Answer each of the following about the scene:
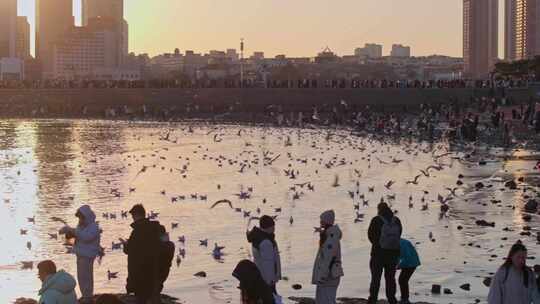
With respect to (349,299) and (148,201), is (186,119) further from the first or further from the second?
(349,299)

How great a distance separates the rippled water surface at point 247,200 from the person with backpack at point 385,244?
1729mm

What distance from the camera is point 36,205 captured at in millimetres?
27031

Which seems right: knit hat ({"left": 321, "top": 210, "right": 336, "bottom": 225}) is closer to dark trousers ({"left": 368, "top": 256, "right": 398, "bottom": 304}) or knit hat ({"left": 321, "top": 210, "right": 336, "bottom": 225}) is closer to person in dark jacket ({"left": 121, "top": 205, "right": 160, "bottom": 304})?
person in dark jacket ({"left": 121, "top": 205, "right": 160, "bottom": 304})

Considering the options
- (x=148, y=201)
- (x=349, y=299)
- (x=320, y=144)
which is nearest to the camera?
(x=349, y=299)

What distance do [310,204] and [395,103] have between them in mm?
57863

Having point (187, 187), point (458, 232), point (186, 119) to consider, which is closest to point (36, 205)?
point (187, 187)

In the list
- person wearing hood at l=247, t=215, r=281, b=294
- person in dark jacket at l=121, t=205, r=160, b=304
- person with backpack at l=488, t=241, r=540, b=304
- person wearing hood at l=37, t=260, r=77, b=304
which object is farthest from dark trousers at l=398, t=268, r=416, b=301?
person wearing hood at l=37, t=260, r=77, b=304

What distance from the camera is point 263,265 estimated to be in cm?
1110

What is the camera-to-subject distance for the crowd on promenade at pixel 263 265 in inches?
382

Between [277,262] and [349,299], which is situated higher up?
[277,262]

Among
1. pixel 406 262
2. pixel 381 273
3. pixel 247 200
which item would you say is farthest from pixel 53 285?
pixel 247 200

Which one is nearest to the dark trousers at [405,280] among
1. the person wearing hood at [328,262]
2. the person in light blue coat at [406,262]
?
the person in light blue coat at [406,262]

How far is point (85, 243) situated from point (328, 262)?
2965 mm

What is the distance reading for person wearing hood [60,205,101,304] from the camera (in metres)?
12.2
